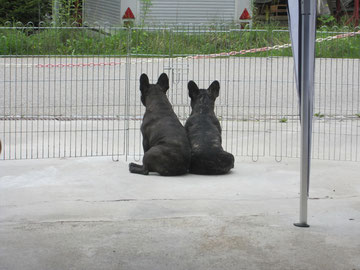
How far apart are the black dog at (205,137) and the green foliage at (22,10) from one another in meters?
14.3

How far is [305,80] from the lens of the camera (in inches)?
215

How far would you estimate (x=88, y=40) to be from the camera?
9641mm

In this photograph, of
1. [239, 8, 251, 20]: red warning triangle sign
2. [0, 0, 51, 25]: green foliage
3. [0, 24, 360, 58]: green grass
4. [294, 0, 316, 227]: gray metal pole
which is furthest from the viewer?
[0, 0, 51, 25]: green foliage

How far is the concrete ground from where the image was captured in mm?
4863

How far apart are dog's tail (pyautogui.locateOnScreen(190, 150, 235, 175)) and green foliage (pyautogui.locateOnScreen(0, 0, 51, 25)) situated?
49.5 feet

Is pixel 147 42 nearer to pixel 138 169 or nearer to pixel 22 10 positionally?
pixel 138 169

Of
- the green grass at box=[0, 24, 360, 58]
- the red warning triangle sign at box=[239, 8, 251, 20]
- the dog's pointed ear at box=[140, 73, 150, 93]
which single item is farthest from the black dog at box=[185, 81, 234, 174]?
the red warning triangle sign at box=[239, 8, 251, 20]

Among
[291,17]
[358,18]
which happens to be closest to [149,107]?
[291,17]

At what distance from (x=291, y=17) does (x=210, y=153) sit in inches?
99.3

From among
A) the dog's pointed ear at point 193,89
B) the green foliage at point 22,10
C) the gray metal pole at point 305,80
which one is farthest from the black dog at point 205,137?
the green foliage at point 22,10

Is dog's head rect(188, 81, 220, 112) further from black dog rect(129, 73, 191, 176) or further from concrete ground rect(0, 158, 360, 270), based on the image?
concrete ground rect(0, 158, 360, 270)

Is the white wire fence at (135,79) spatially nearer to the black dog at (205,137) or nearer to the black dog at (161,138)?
the black dog at (161,138)

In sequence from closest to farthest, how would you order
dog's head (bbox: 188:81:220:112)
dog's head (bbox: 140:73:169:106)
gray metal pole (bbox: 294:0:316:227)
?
gray metal pole (bbox: 294:0:316:227) < dog's head (bbox: 188:81:220:112) < dog's head (bbox: 140:73:169:106)

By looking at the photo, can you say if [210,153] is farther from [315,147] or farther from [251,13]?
[251,13]
